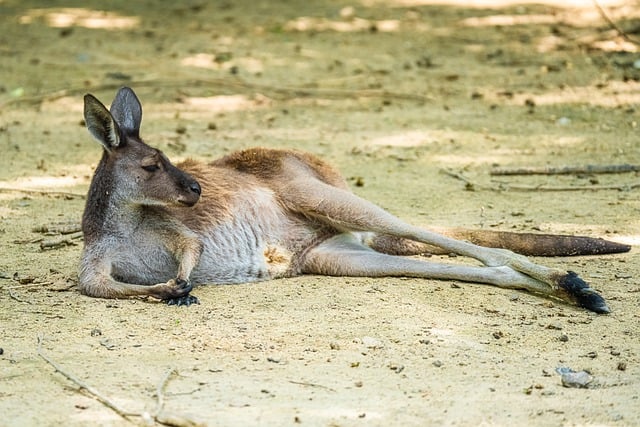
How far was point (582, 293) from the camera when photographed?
479cm

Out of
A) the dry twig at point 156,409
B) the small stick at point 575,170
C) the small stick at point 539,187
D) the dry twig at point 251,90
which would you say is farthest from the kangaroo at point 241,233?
the dry twig at point 251,90

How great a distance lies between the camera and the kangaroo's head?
5016 mm

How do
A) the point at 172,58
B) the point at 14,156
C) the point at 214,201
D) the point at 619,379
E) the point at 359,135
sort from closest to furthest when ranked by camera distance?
the point at 619,379 → the point at 214,201 → the point at 14,156 → the point at 359,135 → the point at 172,58

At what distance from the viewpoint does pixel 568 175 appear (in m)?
7.24

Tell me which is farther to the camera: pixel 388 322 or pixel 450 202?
pixel 450 202

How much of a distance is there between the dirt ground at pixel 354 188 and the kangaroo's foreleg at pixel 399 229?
92mm

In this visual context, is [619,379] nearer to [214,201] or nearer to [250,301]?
[250,301]

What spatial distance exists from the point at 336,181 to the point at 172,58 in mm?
5018

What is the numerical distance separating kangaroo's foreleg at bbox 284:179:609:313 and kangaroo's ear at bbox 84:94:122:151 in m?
Answer: 0.96

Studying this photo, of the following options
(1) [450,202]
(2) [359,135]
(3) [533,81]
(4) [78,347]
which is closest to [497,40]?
(3) [533,81]

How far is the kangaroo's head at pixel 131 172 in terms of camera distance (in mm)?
5016

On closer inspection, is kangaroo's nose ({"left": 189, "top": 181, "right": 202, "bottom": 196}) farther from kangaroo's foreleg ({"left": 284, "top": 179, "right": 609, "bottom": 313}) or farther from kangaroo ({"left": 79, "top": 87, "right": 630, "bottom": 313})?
kangaroo's foreleg ({"left": 284, "top": 179, "right": 609, "bottom": 313})

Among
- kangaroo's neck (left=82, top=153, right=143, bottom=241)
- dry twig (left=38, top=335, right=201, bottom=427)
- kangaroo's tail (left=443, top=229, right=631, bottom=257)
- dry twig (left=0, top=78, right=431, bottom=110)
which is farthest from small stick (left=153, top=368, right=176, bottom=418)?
dry twig (left=0, top=78, right=431, bottom=110)

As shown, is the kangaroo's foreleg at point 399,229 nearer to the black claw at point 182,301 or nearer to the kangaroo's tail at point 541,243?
the kangaroo's tail at point 541,243
